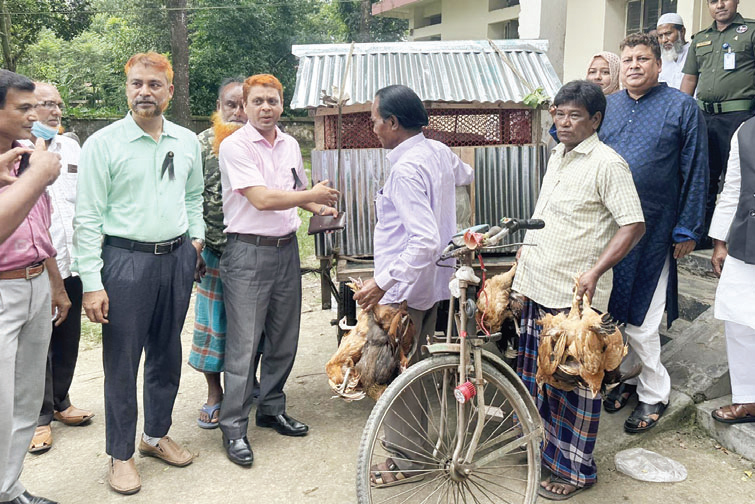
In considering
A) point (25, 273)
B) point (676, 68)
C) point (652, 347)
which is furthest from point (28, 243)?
point (676, 68)

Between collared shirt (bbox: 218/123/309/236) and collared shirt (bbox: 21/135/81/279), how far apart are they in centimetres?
111

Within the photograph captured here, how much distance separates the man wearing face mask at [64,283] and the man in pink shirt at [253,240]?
1.08m

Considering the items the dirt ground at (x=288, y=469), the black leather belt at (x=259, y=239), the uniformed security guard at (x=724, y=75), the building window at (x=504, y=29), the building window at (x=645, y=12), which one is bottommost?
the dirt ground at (x=288, y=469)

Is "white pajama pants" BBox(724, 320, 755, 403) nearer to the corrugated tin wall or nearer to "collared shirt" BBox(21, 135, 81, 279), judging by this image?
the corrugated tin wall

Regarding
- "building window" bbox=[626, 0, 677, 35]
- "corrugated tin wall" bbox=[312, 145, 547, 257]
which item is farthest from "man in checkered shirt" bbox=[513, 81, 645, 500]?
"building window" bbox=[626, 0, 677, 35]

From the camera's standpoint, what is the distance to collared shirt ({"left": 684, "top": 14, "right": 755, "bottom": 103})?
462 centimetres

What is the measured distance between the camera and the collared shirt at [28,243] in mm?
2705

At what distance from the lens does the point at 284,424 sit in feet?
13.0

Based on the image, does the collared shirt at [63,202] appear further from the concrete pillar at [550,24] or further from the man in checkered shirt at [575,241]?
the concrete pillar at [550,24]

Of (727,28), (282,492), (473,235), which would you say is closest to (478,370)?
(473,235)

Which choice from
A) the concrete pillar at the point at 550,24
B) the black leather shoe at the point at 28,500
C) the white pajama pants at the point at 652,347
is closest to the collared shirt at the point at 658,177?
the white pajama pants at the point at 652,347

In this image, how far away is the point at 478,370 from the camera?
270 cm

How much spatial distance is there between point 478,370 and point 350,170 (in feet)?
6.47

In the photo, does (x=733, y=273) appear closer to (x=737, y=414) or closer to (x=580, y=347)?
(x=737, y=414)
